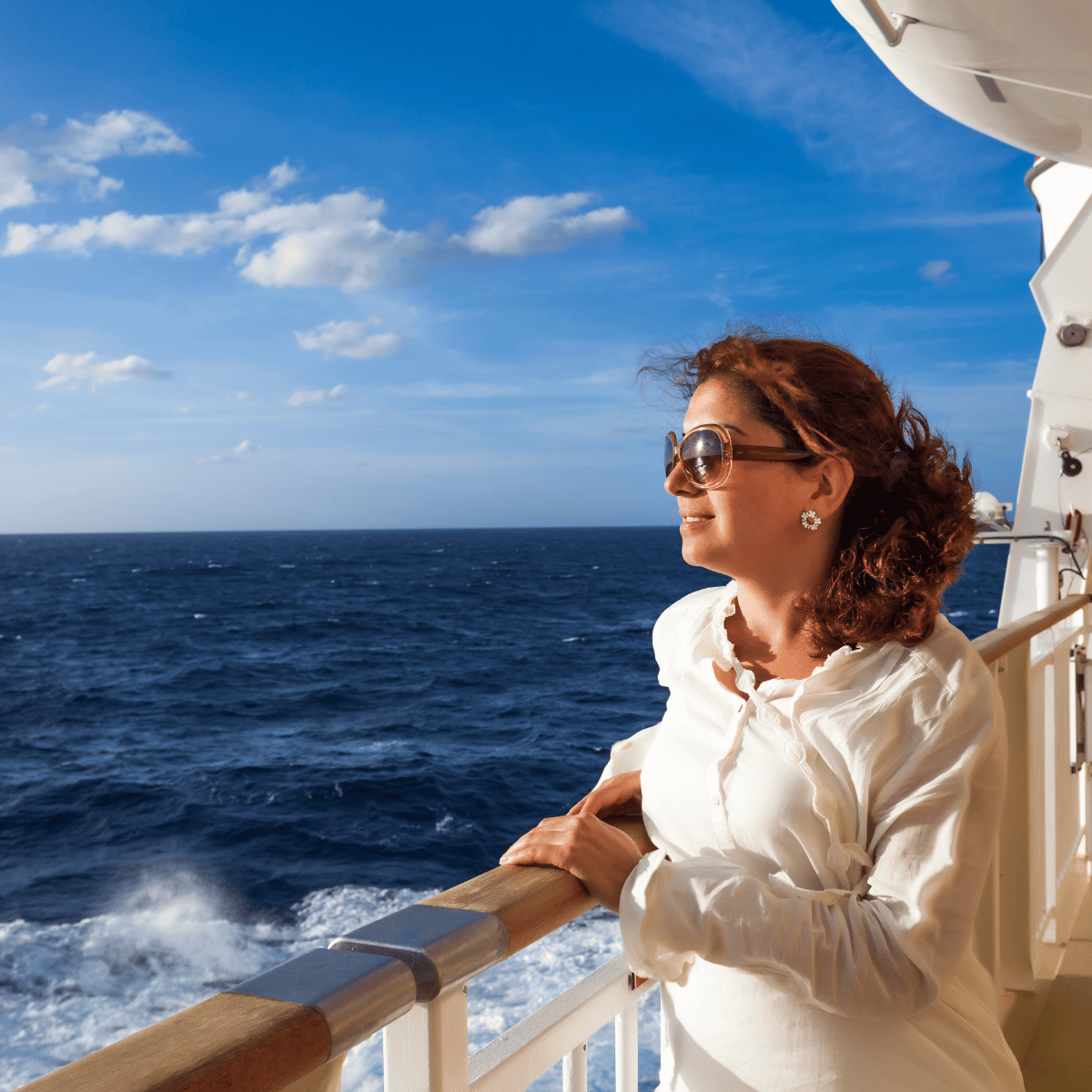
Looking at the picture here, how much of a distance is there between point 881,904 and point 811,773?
106 millimetres

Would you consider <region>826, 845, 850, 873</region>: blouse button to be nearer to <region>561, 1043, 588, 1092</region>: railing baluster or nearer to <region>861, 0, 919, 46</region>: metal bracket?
<region>561, 1043, 588, 1092</region>: railing baluster

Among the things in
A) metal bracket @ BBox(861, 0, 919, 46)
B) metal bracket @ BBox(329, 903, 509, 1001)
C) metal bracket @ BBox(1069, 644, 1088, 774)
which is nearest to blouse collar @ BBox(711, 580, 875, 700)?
metal bracket @ BBox(329, 903, 509, 1001)

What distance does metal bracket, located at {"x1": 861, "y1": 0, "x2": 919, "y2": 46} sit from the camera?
1761 mm

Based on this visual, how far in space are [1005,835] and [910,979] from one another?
0.99 meters

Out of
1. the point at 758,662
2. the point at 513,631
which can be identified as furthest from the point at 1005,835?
the point at 513,631

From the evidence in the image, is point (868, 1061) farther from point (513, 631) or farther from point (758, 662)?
point (513, 631)

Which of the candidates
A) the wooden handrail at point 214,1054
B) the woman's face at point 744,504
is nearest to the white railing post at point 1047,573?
the woman's face at point 744,504

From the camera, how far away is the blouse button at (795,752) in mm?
788

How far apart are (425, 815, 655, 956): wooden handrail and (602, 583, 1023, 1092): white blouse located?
53 mm

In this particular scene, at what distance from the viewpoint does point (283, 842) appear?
39.0ft

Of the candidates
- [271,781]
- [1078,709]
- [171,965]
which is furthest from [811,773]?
[271,781]

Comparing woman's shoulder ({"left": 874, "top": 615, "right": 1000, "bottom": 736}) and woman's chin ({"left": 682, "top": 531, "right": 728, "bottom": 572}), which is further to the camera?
woman's chin ({"left": 682, "top": 531, "right": 728, "bottom": 572})

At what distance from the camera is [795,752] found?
0.79 m

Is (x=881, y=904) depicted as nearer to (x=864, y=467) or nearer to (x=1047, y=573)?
(x=864, y=467)
